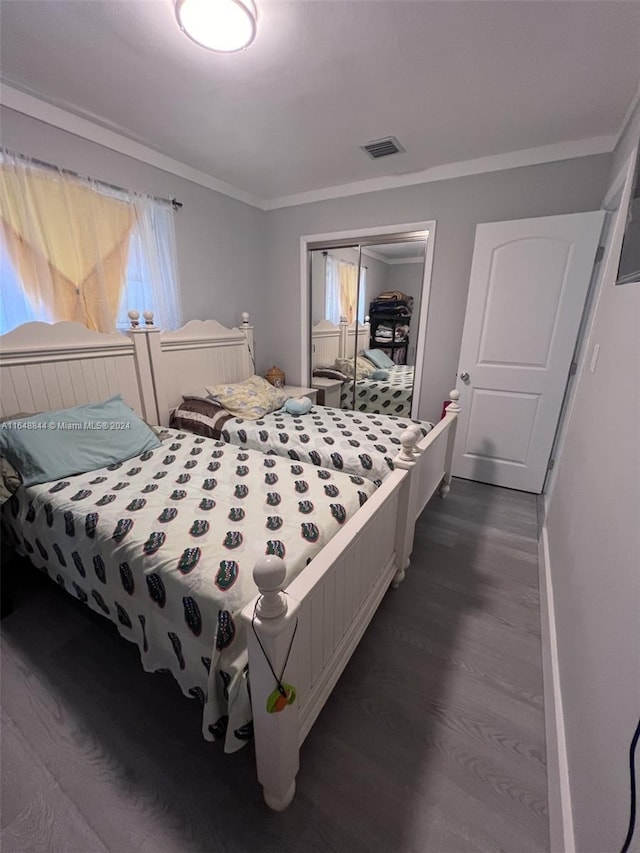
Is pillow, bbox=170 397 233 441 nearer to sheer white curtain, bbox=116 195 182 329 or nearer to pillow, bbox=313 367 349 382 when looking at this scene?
sheer white curtain, bbox=116 195 182 329

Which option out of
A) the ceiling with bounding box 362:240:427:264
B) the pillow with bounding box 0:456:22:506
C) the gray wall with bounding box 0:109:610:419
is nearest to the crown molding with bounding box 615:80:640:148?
the gray wall with bounding box 0:109:610:419

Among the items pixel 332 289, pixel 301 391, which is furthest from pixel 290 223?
pixel 301 391

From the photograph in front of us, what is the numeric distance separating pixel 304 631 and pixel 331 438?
137 centimetres

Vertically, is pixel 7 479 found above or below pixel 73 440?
below

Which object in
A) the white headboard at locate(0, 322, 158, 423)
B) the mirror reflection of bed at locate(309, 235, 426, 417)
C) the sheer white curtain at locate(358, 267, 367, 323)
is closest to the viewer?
the white headboard at locate(0, 322, 158, 423)

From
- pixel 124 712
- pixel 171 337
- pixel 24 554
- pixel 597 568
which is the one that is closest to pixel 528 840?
pixel 597 568

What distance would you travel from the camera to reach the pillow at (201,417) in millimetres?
2504

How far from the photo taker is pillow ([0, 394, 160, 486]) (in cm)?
163

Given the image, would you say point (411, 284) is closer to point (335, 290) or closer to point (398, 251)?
point (398, 251)

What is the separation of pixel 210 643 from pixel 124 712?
0.64 metres

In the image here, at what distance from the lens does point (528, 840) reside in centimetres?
96

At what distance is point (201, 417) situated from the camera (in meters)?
2.56

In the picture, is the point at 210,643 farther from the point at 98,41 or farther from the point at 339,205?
the point at 339,205

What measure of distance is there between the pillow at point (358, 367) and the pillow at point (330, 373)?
0.05m
